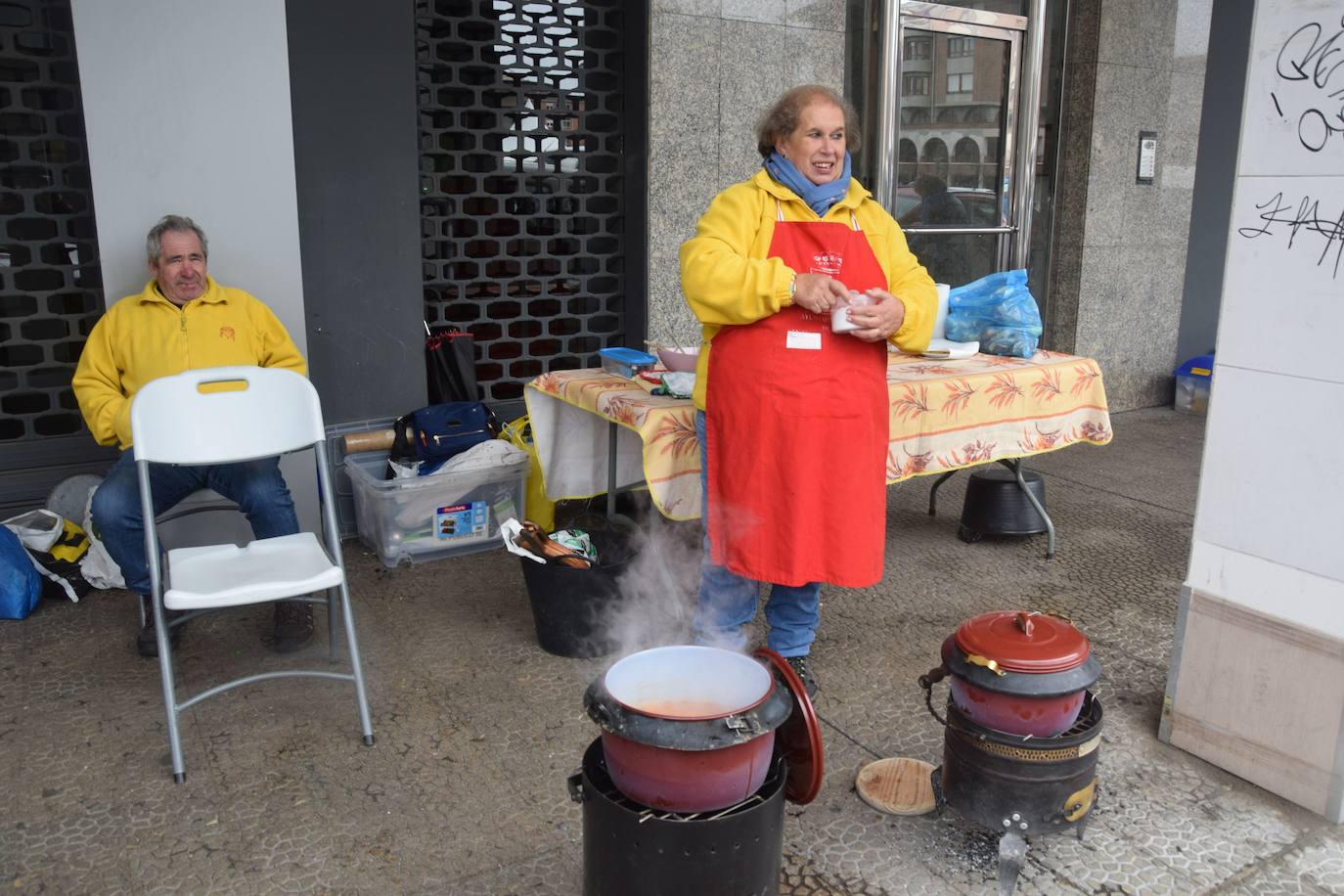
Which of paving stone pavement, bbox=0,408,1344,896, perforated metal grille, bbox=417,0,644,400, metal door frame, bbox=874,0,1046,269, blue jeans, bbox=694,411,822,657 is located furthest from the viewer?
metal door frame, bbox=874,0,1046,269

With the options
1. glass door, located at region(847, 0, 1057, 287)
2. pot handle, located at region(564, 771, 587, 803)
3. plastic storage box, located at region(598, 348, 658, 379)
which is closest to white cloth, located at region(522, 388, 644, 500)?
plastic storage box, located at region(598, 348, 658, 379)

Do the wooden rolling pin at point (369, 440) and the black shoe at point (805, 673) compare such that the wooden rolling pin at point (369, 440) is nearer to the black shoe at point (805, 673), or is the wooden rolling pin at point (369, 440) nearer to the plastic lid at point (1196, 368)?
the black shoe at point (805, 673)

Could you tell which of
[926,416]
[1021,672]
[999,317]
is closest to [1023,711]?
[1021,672]

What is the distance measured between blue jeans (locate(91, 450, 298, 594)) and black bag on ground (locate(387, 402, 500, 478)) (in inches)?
34.0

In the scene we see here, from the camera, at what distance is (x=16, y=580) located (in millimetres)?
3949

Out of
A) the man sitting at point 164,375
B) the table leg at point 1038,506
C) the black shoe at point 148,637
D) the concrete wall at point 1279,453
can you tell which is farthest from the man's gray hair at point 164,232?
the table leg at point 1038,506

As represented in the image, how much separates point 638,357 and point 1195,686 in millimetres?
2269

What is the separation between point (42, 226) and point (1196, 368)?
7.40 metres

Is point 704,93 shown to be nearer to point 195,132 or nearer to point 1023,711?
point 195,132

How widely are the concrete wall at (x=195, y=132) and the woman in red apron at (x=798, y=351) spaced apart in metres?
2.22

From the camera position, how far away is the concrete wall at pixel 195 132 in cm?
405

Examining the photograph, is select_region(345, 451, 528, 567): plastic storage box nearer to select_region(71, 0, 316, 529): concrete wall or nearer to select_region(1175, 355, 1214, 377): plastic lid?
select_region(71, 0, 316, 529): concrete wall

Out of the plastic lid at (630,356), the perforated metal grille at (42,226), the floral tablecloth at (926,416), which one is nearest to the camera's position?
the floral tablecloth at (926,416)

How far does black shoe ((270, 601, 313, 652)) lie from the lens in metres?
3.75
